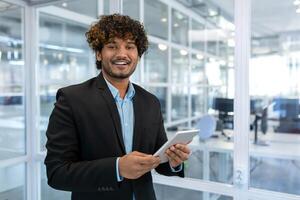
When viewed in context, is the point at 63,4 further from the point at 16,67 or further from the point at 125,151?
the point at 125,151

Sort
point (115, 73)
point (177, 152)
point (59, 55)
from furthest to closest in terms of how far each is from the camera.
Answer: point (59, 55), point (115, 73), point (177, 152)

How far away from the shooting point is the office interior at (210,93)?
208cm

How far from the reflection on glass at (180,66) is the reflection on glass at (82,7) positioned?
75.1 inches

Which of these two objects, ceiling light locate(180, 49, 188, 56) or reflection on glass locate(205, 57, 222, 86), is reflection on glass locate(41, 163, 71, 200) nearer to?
reflection on glass locate(205, 57, 222, 86)

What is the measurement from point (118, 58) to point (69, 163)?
501 millimetres

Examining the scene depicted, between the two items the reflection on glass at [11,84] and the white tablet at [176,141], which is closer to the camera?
the white tablet at [176,141]

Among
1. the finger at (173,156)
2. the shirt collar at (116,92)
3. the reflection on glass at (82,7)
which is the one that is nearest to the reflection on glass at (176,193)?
the finger at (173,156)

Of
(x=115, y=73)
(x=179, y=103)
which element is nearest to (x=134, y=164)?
(x=115, y=73)

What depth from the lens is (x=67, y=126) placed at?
1293mm

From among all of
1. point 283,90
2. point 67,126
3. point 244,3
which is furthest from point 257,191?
point 67,126

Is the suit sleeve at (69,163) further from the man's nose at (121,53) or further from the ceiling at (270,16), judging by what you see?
the ceiling at (270,16)

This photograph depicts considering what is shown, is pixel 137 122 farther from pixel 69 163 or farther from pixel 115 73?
pixel 69 163

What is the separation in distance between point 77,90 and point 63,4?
198 centimetres

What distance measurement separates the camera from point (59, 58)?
437 cm
